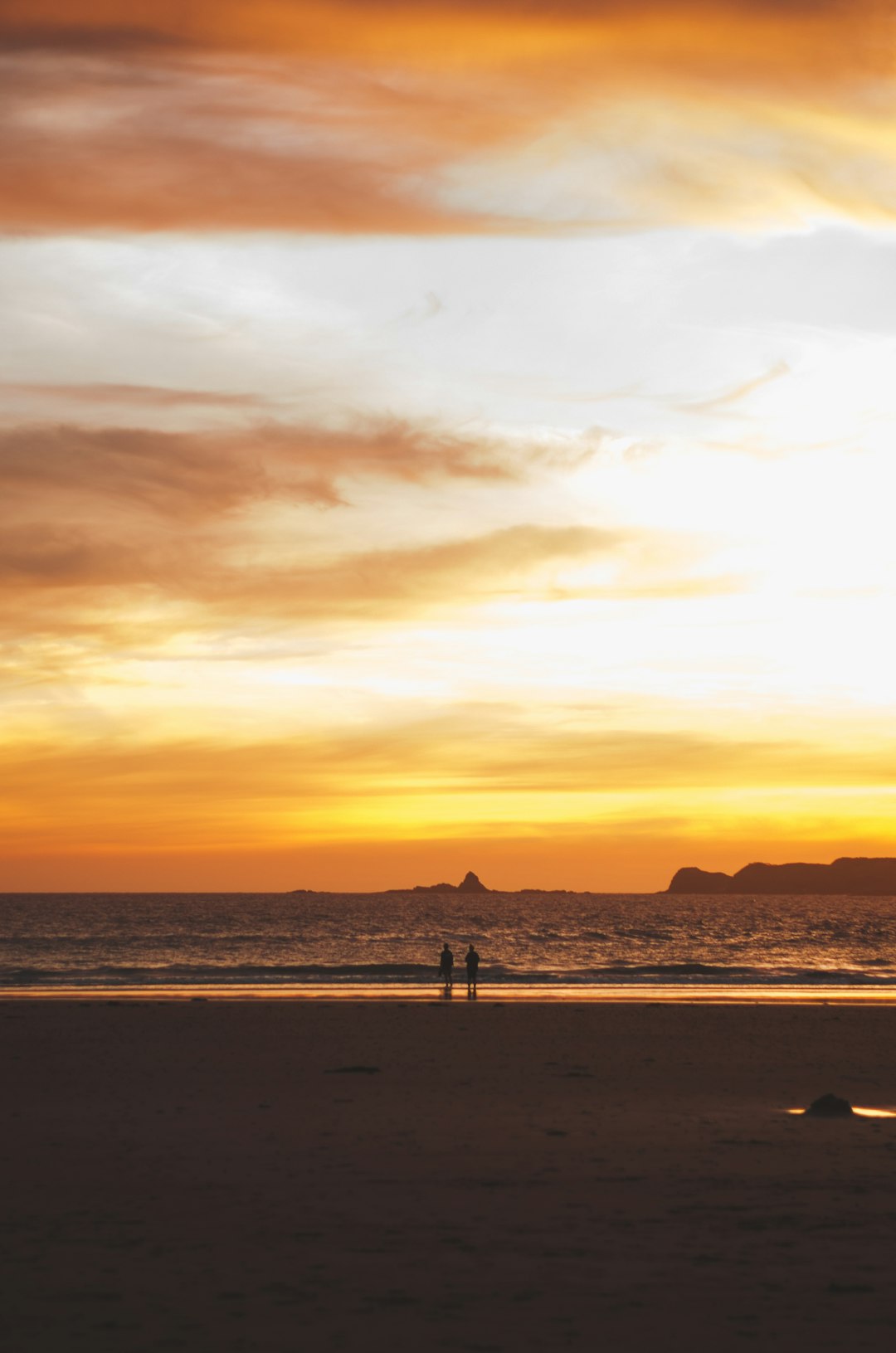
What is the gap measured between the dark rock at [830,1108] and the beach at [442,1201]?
357 millimetres

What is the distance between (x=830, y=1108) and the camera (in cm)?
1889

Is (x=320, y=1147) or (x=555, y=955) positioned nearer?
(x=320, y=1147)

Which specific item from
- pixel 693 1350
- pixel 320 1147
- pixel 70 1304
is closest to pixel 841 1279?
pixel 693 1350

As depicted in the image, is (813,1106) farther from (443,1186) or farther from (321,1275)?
(321,1275)

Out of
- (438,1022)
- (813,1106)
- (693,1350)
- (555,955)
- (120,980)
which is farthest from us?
(555,955)

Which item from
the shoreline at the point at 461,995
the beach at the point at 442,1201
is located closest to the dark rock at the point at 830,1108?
the beach at the point at 442,1201

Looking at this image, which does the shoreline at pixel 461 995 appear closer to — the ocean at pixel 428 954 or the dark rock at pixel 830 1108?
the ocean at pixel 428 954

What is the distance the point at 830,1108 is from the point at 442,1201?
8.30 m

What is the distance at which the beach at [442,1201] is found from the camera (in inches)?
363

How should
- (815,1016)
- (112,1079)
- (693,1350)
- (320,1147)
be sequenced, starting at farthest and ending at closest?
(815,1016) < (112,1079) < (320,1147) < (693,1350)

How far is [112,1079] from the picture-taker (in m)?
22.9

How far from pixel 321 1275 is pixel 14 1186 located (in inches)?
201

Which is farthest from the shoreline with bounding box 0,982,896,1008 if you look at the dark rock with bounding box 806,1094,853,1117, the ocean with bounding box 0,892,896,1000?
the dark rock with bounding box 806,1094,853,1117

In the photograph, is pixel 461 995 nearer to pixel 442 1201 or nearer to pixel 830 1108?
pixel 830 1108
